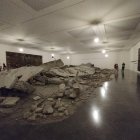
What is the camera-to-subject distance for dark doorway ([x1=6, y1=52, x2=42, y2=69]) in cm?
926

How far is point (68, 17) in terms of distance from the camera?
12.6 ft

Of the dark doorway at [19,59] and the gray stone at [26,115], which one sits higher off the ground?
the dark doorway at [19,59]

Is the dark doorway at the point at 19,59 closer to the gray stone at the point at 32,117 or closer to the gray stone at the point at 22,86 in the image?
the gray stone at the point at 22,86

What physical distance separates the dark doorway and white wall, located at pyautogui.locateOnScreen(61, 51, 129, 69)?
6.61 metres

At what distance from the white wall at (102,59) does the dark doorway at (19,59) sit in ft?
21.7

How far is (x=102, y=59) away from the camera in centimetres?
1568

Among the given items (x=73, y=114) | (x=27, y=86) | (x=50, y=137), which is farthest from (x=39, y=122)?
(x=27, y=86)

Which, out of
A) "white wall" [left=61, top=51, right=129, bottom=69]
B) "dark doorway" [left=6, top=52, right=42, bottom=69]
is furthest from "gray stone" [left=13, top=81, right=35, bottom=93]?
"white wall" [left=61, top=51, right=129, bottom=69]

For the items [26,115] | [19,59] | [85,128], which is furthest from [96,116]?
[19,59]

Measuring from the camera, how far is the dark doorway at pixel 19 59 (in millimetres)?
9263

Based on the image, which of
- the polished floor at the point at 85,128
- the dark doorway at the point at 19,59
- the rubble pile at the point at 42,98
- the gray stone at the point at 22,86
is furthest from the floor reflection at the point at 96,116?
the dark doorway at the point at 19,59

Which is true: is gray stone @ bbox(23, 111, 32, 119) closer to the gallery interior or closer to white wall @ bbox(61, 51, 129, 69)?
the gallery interior

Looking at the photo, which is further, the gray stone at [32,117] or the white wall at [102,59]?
the white wall at [102,59]

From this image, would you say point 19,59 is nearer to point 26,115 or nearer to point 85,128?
point 26,115
